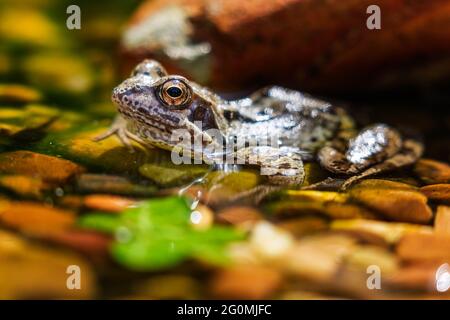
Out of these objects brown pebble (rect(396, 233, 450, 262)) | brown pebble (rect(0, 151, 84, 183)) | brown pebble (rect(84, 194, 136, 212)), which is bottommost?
brown pebble (rect(396, 233, 450, 262))

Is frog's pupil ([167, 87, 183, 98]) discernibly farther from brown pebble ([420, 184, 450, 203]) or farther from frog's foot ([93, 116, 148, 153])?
brown pebble ([420, 184, 450, 203])

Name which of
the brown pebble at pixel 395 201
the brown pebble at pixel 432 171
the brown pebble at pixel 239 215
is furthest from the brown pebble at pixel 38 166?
the brown pebble at pixel 432 171

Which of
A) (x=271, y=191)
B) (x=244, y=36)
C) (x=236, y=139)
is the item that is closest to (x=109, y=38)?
(x=244, y=36)

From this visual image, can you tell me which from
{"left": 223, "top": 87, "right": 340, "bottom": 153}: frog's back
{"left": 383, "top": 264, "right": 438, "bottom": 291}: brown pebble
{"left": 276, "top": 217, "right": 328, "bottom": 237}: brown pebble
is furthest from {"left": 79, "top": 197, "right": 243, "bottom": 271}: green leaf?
{"left": 223, "top": 87, "right": 340, "bottom": 153}: frog's back

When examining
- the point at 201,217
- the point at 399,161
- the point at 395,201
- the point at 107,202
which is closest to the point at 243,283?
the point at 201,217
